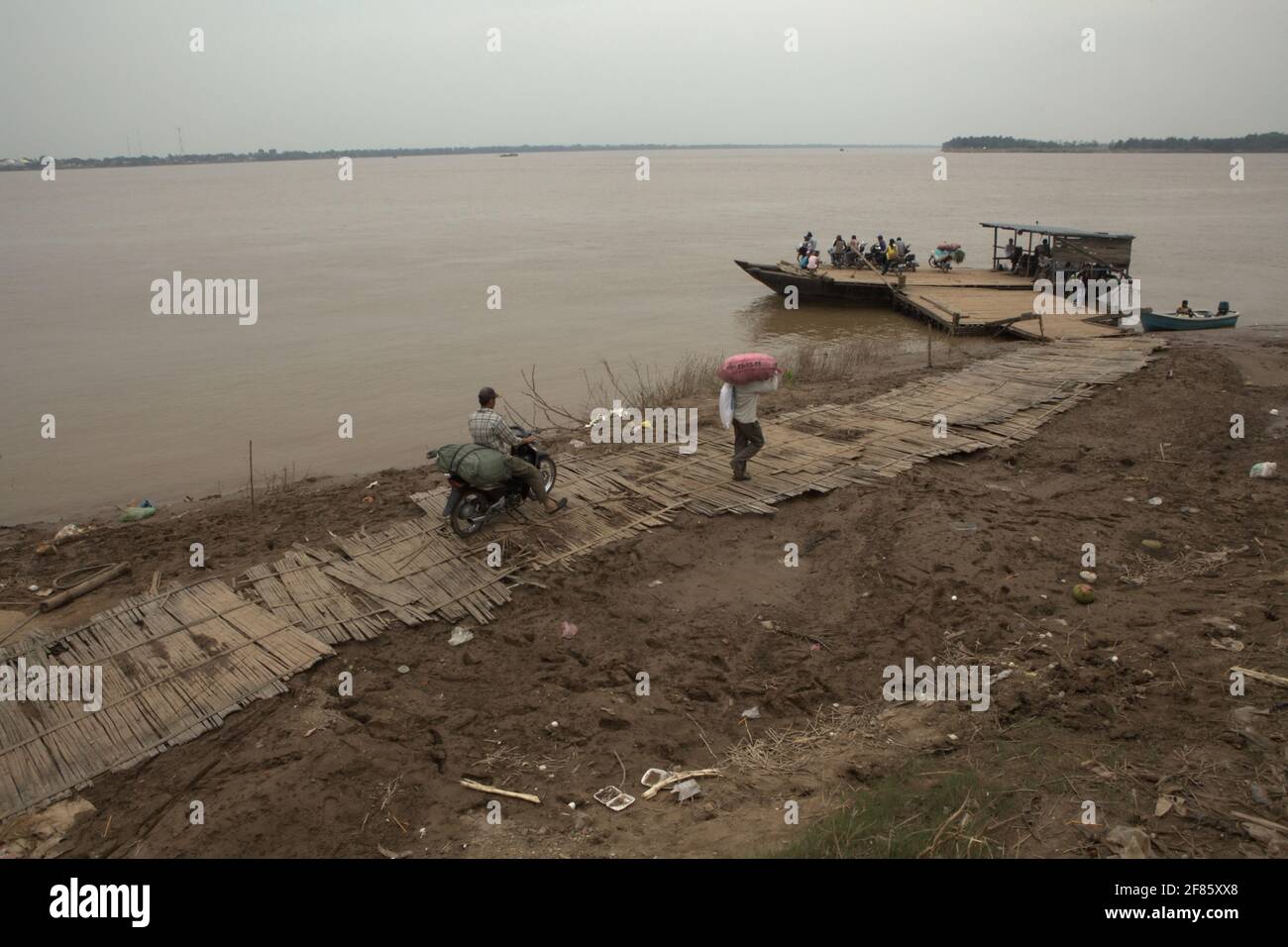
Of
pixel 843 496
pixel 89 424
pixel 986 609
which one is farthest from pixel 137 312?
pixel 986 609

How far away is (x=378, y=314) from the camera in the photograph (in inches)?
1004

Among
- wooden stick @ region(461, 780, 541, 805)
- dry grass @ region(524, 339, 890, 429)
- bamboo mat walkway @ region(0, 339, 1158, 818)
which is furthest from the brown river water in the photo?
wooden stick @ region(461, 780, 541, 805)

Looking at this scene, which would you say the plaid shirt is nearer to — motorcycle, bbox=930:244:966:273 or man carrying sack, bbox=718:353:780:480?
man carrying sack, bbox=718:353:780:480

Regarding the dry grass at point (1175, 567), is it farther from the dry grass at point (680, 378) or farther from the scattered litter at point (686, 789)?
the dry grass at point (680, 378)

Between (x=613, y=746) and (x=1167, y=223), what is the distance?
2134 inches

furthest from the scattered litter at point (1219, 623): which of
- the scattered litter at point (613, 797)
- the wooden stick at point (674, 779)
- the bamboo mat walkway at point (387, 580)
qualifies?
the scattered litter at point (613, 797)

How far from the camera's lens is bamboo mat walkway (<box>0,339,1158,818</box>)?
545cm

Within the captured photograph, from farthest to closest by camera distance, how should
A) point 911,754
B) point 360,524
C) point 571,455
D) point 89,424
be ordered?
point 89,424, point 571,455, point 360,524, point 911,754

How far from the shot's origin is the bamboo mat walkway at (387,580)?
17.9 feet

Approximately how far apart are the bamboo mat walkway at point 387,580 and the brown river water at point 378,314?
592 centimetres

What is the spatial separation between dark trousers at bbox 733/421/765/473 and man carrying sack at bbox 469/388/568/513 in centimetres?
216

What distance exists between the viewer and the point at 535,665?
6230mm

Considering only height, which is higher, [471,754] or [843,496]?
[843,496]

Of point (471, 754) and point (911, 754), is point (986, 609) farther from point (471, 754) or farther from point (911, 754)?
point (471, 754)
